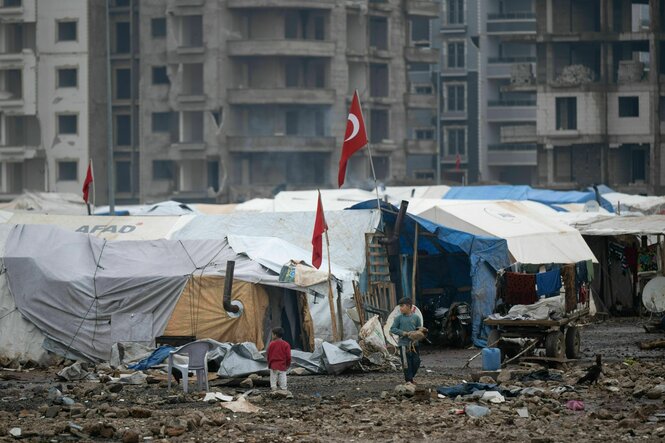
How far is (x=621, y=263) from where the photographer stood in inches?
1459

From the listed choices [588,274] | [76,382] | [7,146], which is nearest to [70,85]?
[7,146]

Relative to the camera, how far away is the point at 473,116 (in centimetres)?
9506

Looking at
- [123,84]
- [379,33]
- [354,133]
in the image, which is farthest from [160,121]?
[354,133]

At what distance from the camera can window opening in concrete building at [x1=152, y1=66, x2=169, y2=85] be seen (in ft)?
275

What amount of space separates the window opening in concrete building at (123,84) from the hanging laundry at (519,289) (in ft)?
209

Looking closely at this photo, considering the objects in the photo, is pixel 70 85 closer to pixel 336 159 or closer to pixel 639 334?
pixel 336 159

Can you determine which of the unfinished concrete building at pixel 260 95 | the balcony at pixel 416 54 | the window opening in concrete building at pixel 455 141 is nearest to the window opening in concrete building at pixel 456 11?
the window opening in concrete building at pixel 455 141

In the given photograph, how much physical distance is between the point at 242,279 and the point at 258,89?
54.1 m

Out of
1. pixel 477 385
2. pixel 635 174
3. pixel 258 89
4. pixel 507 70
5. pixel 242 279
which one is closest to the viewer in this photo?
pixel 477 385

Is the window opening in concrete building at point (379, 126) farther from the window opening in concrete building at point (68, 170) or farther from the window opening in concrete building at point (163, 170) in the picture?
the window opening in concrete building at point (68, 170)

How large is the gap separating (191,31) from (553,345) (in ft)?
205

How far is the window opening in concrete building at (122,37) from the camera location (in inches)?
3442

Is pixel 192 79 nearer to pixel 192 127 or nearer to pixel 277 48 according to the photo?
pixel 192 127

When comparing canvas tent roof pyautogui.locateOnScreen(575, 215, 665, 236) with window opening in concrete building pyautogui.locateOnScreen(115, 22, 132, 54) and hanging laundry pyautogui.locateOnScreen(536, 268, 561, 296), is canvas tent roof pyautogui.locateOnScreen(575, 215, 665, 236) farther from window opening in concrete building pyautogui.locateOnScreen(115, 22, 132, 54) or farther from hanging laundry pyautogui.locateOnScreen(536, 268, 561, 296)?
window opening in concrete building pyautogui.locateOnScreen(115, 22, 132, 54)
